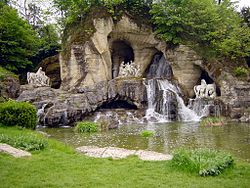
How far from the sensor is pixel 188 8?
27.7 meters

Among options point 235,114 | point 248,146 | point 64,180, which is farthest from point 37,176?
point 235,114

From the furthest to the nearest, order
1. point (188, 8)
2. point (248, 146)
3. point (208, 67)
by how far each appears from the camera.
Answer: point (188, 8) < point (208, 67) < point (248, 146)

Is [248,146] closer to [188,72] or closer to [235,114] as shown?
[235,114]

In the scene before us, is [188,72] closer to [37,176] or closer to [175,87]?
[175,87]

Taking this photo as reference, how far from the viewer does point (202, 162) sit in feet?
22.5

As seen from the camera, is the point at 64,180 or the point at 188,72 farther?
the point at 188,72

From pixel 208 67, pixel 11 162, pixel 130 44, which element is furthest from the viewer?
pixel 130 44

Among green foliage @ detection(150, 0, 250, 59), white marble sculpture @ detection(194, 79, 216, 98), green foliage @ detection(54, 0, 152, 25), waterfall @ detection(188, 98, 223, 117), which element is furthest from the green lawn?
green foliage @ detection(54, 0, 152, 25)

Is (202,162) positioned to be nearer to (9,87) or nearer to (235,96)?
(235,96)

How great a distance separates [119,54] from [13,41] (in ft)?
32.9

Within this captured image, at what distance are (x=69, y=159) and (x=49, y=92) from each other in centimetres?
1488

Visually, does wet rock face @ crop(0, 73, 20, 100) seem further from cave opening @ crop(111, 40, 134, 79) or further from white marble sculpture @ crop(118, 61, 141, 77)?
cave opening @ crop(111, 40, 134, 79)

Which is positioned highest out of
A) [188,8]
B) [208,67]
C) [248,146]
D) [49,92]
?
[188,8]

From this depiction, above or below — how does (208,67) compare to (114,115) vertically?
above
